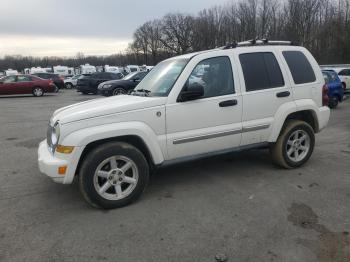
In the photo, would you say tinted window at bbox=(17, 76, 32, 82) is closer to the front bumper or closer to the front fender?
the front bumper

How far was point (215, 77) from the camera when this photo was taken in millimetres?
4973

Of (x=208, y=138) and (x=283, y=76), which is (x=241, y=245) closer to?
(x=208, y=138)

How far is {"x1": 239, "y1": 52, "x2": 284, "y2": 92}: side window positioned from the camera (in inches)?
204

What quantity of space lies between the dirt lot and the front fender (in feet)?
2.30

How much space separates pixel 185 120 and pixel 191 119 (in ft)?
0.29

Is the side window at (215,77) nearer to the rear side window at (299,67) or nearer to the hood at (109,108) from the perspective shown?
the hood at (109,108)

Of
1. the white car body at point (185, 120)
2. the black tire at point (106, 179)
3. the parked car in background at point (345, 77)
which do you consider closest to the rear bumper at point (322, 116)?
the white car body at point (185, 120)

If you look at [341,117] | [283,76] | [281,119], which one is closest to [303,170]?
[281,119]

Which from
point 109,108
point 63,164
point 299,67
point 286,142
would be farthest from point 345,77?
point 63,164

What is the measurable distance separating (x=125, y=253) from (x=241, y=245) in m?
1.14

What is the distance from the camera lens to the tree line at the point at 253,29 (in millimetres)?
48344

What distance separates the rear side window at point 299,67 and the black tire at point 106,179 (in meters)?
2.81

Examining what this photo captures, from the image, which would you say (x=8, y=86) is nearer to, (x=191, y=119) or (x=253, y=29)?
(x=191, y=119)

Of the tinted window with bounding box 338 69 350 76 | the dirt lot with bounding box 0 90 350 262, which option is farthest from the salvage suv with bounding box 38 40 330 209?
the tinted window with bounding box 338 69 350 76
